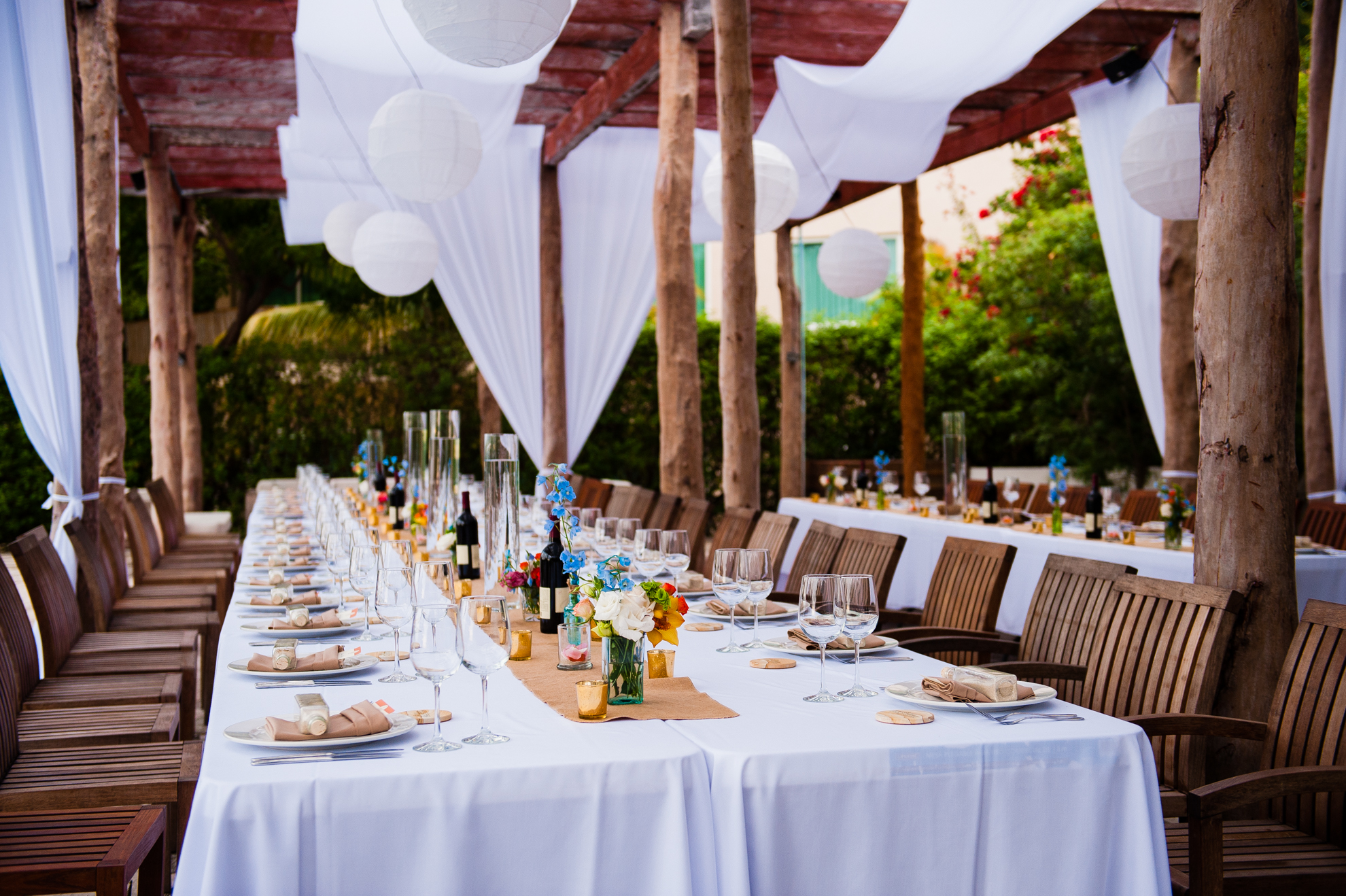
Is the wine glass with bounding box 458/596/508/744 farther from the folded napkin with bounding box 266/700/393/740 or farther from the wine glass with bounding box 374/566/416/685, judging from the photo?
the wine glass with bounding box 374/566/416/685

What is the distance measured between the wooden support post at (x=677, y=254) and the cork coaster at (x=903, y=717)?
14.8 feet

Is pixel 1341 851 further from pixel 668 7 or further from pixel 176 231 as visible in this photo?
pixel 176 231

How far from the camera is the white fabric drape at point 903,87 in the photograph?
5.58m

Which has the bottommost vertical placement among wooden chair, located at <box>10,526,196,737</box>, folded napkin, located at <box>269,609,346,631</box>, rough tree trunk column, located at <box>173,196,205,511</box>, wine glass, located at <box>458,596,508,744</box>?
wooden chair, located at <box>10,526,196,737</box>

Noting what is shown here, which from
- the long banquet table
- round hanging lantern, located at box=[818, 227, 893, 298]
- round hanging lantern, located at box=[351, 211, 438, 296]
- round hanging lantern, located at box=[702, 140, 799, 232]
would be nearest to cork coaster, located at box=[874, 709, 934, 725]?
the long banquet table

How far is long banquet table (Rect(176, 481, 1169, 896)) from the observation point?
67.6 inches

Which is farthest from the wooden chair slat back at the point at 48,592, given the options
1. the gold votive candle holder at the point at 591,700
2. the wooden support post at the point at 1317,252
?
the wooden support post at the point at 1317,252

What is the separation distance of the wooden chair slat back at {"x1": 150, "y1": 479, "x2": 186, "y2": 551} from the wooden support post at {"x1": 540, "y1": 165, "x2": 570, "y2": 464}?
2.71 m

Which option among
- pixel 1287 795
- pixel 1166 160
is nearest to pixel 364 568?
pixel 1287 795

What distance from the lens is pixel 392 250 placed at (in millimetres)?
7262

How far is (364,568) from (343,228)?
233 inches

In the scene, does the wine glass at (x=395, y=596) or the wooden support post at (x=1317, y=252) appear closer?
the wine glass at (x=395, y=596)

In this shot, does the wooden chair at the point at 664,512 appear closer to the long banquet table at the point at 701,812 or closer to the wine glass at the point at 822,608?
the wine glass at the point at 822,608

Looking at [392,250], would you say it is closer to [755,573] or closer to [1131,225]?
[1131,225]
